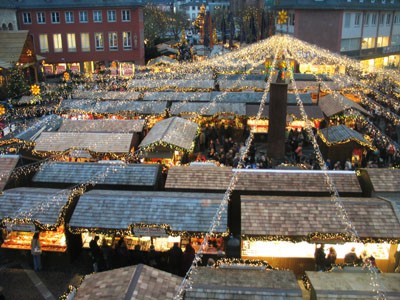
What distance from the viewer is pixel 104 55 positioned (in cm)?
5031

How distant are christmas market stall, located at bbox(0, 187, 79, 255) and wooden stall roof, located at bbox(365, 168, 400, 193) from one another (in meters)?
9.99

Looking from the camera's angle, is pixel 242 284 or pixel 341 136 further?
pixel 341 136

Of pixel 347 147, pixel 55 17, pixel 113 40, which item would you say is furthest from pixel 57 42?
pixel 347 147

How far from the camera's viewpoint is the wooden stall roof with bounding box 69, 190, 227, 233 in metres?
12.6

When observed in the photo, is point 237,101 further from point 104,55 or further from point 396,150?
point 104,55

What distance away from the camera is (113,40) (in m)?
50.1

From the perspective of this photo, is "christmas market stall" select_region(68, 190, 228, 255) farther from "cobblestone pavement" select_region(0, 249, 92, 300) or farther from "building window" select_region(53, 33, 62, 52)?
"building window" select_region(53, 33, 62, 52)

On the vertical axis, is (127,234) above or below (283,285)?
below

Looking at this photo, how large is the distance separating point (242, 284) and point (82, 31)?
46.0 metres

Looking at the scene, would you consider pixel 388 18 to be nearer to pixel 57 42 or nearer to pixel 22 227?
pixel 57 42

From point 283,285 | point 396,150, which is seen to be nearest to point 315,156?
point 396,150

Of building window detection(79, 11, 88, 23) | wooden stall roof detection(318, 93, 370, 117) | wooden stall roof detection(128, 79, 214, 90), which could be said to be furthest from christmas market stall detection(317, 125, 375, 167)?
building window detection(79, 11, 88, 23)

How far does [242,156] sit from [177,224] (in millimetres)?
7493

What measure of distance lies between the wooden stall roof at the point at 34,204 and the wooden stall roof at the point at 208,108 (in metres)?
12.3
